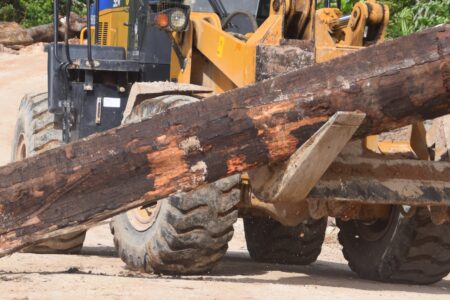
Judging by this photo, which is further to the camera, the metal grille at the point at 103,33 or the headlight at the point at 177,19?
the metal grille at the point at 103,33

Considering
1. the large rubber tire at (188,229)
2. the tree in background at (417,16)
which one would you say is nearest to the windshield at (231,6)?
the large rubber tire at (188,229)

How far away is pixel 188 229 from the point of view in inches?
300

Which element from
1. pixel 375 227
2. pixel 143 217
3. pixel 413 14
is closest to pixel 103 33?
pixel 143 217

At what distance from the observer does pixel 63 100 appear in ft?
34.7

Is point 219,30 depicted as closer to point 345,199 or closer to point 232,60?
point 232,60

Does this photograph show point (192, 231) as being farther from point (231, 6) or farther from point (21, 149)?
point (21, 149)

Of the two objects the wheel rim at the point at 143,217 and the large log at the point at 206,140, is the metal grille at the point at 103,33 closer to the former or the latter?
the wheel rim at the point at 143,217

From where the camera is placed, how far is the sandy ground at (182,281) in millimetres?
6332

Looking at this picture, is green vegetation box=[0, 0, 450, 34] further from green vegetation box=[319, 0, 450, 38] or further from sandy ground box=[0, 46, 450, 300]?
sandy ground box=[0, 46, 450, 300]

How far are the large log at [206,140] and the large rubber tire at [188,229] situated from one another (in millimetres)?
1044

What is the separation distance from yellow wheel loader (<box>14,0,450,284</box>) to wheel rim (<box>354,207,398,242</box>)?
0.5 inches

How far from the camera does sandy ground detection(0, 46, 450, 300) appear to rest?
249 inches

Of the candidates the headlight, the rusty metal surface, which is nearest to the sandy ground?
the rusty metal surface

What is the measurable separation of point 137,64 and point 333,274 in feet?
9.09
